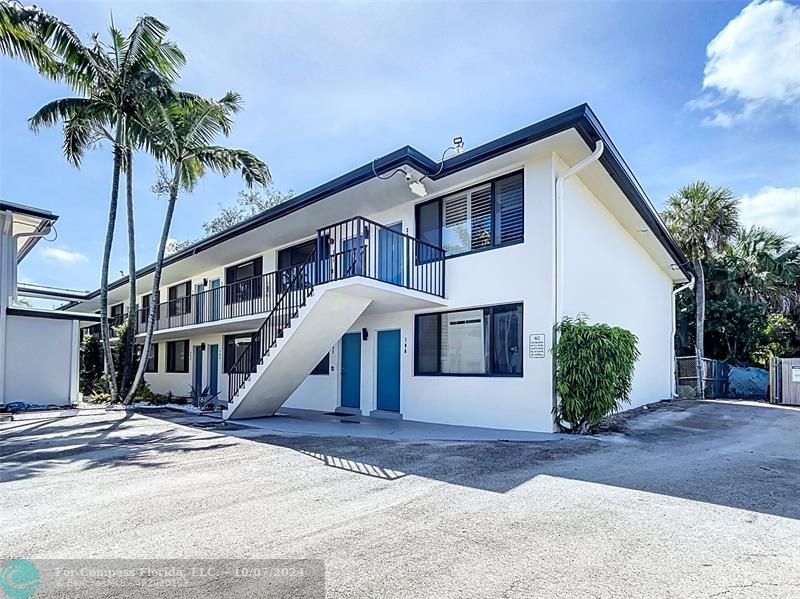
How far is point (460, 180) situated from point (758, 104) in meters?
8.47

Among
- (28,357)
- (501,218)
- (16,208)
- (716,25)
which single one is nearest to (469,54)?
(501,218)

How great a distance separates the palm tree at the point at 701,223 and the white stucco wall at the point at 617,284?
1444mm

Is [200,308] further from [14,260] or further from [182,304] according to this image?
[14,260]

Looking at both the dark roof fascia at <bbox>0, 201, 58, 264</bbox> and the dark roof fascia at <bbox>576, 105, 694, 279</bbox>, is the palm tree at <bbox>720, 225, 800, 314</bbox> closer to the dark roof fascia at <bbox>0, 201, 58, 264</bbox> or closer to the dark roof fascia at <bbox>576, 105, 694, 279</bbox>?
the dark roof fascia at <bbox>576, 105, 694, 279</bbox>

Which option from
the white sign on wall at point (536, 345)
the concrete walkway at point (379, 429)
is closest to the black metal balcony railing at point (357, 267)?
the concrete walkway at point (379, 429)

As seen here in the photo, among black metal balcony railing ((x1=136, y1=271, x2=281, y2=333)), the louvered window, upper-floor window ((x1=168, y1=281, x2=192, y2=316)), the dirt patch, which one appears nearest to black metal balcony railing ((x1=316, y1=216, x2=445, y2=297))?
the louvered window

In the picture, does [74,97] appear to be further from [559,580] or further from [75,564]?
[559,580]

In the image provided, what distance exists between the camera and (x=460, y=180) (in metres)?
10.2

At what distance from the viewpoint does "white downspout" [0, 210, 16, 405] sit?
13055mm

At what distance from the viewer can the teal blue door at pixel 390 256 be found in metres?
10.2

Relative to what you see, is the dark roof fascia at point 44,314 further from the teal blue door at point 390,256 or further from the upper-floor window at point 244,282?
the teal blue door at point 390,256

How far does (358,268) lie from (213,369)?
11.2 meters

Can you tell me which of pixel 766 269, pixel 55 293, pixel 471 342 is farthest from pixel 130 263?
pixel 766 269

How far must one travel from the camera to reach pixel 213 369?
18.0 m
